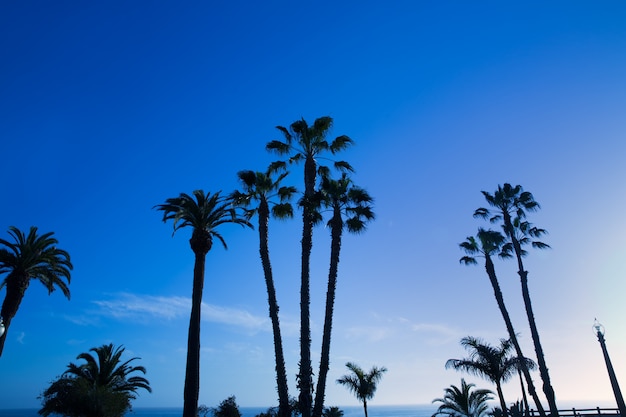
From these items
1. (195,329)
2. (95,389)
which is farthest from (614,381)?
(95,389)

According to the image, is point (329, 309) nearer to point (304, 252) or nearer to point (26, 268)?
point (304, 252)

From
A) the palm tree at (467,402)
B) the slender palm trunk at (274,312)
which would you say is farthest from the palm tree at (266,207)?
the palm tree at (467,402)

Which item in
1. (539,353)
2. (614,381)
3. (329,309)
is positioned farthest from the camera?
(539,353)

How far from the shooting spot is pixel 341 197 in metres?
25.9

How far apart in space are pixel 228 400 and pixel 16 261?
77.6 feet

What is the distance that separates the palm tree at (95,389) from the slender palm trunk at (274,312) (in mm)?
14297

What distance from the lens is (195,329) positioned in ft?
73.1

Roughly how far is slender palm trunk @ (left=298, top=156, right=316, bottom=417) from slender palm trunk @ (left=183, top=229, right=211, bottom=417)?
5.17m

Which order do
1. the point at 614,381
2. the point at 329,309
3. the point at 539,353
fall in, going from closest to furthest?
the point at 614,381 → the point at 329,309 → the point at 539,353

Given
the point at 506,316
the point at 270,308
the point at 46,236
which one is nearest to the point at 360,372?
the point at 506,316

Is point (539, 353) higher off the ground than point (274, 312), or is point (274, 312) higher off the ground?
point (274, 312)

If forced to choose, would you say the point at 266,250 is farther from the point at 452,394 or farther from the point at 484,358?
the point at 484,358

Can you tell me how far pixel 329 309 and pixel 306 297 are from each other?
139cm

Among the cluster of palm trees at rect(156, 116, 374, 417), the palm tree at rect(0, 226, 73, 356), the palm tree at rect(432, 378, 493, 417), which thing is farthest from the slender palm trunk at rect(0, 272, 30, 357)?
the palm tree at rect(432, 378, 493, 417)
